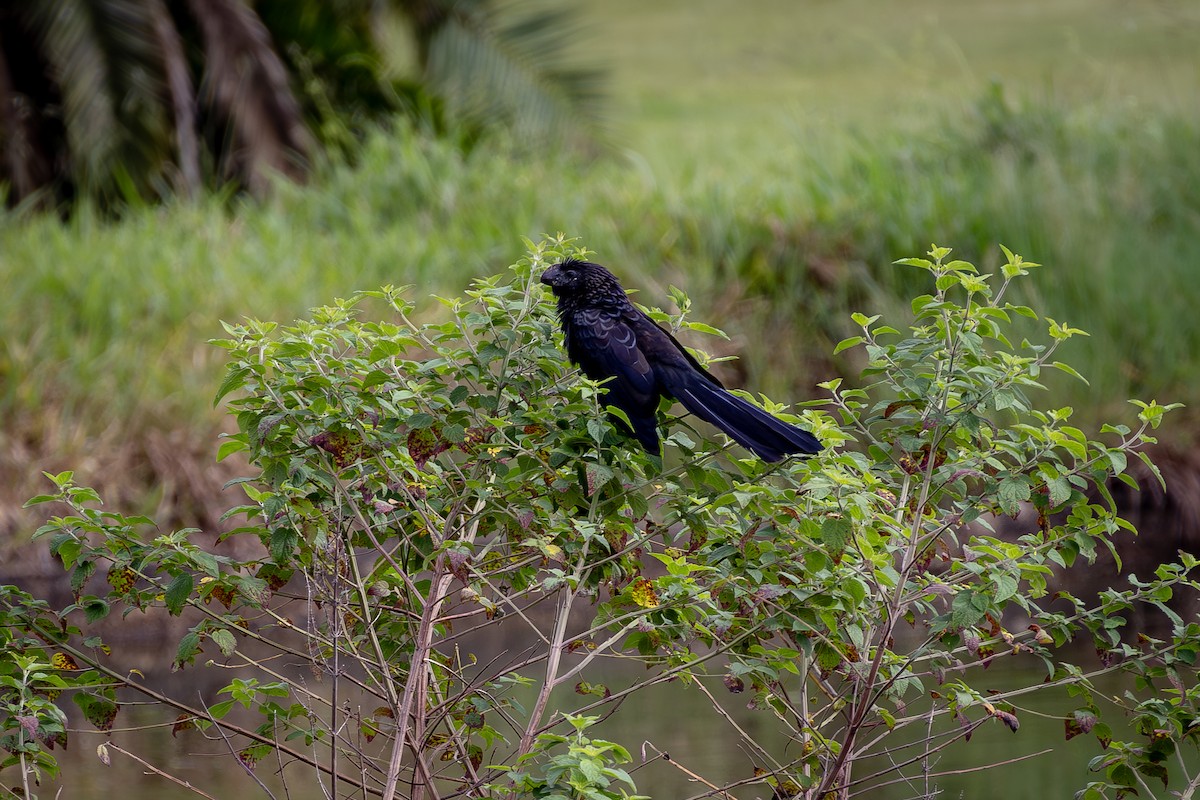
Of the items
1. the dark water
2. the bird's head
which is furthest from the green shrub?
the dark water

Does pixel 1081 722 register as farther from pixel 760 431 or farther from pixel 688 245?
pixel 688 245

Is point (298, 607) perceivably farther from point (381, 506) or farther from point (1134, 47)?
point (1134, 47)

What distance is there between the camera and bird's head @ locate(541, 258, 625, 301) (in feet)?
8.98

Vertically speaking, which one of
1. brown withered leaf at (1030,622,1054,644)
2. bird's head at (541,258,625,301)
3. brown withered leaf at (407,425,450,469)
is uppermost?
bird's head at (541,258,625,301)

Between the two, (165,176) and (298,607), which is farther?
(165,176)

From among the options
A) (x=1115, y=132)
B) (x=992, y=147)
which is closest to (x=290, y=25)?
(x=992, y=147)

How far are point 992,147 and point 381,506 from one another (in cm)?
640

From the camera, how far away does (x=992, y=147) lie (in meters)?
7.90

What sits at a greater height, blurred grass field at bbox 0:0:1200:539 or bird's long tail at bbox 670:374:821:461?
bird's long tail at bbox 670:374:821:461

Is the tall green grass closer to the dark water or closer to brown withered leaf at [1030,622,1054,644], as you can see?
the dark water

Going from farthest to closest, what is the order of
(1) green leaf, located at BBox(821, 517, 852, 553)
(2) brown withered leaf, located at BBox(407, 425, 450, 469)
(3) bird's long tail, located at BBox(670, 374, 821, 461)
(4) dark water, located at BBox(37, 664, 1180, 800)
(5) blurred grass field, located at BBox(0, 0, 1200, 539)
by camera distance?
(5) blurred grass field, located at BBox(0, 0, 1200, 539)
(4) dark water, located at BBox(37, 664, 1180, 800)
(2) brown withered leaf, located at BBox(407, 425, 450, 469)
(3) bird's long tail, located at BBox(670, 374, 821, 461)
(1) green leaf, located at BBox(821, 517, 852, 553)

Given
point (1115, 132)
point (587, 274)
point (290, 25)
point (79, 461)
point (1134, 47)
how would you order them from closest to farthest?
point (587, 274)
point (79, 461)
point (1115, 132)
point (290, 25)
point (1134, 47)

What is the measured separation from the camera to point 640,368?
8.25ft

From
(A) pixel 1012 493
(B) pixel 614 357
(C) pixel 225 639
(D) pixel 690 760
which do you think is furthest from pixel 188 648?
(D) pixel 690 760
